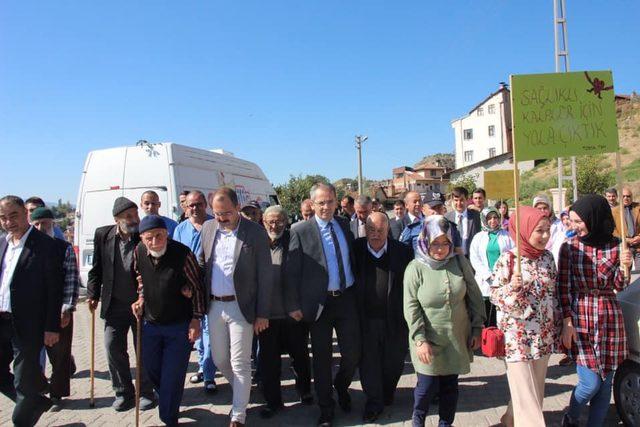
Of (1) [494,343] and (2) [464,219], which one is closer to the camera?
(1) [494,343]

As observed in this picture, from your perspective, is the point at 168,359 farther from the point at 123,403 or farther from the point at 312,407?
the point at 312,407

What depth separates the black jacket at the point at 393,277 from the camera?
414 centimetres

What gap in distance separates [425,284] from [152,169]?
6.40 m

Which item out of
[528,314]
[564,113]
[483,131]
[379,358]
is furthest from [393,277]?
[483,131]

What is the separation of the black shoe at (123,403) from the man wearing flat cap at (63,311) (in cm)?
59

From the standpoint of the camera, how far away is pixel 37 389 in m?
4.00

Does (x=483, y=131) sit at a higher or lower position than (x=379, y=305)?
higher

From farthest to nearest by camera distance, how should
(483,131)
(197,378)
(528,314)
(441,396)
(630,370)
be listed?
1. (483,131)
2. (197,378)
3. (441,396)
4. (630,370)
5. (528,314)

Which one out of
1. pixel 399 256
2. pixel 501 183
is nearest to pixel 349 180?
pixel 501 183

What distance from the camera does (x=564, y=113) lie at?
12.4 ft

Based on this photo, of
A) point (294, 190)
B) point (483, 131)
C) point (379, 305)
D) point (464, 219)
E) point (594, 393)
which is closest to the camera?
point (594, 393)

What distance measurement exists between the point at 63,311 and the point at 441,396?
341 centimetres

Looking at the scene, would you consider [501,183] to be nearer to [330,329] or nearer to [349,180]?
[330,329]

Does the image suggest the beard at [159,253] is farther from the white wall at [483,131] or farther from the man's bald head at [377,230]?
the white wall at [483,131]
